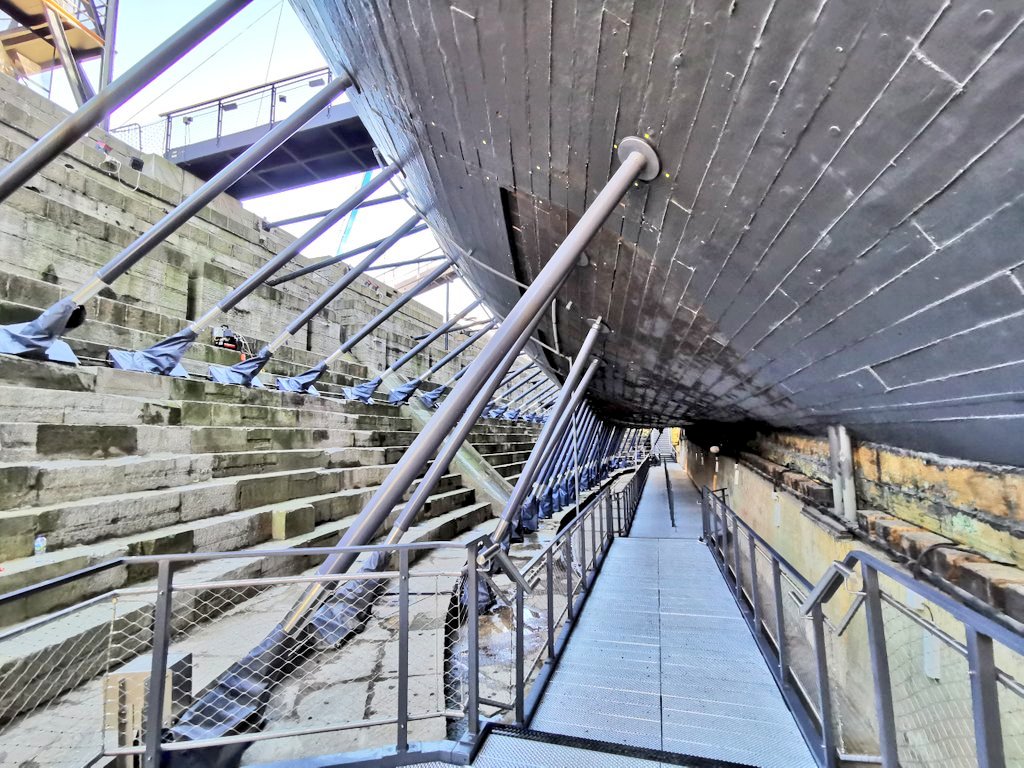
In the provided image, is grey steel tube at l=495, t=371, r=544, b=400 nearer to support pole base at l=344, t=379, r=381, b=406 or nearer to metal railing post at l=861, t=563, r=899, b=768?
support pole base at l=344, t=379, r=381, b=406

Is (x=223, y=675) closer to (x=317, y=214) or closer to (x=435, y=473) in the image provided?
(x=435, y=473)

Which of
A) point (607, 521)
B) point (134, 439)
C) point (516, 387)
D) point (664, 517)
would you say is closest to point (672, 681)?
point (607, 521)

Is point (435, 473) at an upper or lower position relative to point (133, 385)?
lower

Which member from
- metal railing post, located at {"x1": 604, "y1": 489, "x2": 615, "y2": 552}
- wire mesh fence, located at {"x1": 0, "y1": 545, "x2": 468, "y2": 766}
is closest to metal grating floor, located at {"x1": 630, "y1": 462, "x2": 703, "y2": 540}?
metal railing post, located at {"x1": 604, "y1": 489, "x2": 615, "y2": 552}

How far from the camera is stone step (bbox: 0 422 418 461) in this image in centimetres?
312

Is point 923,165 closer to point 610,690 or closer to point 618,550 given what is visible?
point 610,690

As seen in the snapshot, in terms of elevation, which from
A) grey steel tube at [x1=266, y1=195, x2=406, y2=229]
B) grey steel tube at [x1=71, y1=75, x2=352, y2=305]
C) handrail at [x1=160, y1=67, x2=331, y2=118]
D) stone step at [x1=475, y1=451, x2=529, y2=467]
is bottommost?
stone step at [x1=475, y1=451, x2=529, y2=467]

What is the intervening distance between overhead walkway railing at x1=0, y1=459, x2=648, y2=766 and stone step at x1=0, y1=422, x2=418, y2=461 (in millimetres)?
1108

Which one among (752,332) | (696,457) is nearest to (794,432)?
(752,332)

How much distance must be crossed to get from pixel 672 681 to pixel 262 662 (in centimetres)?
221

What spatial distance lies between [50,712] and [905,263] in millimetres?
3841

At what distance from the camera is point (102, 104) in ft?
11.2

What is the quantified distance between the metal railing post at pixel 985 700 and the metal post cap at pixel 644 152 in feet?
5.17

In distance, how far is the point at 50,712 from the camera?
2.15m
